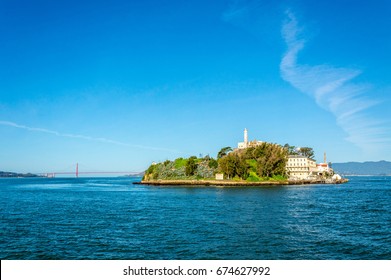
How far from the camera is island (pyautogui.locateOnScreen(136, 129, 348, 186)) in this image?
116688 millimetres

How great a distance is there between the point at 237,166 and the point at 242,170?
2350mm

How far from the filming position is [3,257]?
802 inches

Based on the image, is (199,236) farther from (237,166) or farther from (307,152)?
(307,152)

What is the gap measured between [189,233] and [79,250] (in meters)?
8.55

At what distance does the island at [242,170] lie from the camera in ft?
383

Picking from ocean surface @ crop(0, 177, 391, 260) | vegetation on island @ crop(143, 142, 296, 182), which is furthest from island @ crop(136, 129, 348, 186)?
ocean surface @ crop(0, 177, 391, 260)

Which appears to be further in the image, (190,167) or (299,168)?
(299,168)

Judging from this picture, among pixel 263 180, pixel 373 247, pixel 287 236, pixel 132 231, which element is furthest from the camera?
pixel 263 180

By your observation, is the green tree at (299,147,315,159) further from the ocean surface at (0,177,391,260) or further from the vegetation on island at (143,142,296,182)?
the ocean surface at (0,177,391,260)

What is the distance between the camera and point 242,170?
11712cm

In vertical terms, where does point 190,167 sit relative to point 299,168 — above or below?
above

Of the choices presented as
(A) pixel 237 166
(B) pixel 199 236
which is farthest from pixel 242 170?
(B) pixel 199 236

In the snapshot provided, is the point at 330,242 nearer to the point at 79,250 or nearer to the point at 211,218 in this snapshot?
the point at 211,218

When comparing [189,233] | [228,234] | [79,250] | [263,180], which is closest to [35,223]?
[79,250]
